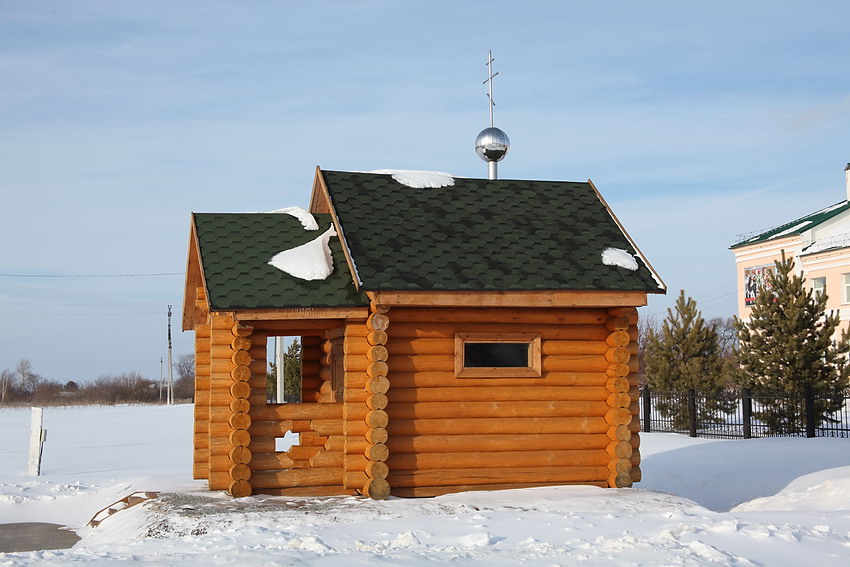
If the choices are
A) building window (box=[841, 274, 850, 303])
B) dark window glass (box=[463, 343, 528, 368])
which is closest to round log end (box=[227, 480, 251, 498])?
dark window glass (box=[463, 343, 528, 368])

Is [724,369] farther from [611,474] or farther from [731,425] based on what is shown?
[611,474]

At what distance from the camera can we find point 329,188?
12781mm

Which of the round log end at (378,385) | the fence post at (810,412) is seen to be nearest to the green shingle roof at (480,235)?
the round log end at (378,385)

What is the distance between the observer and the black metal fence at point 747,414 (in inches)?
912

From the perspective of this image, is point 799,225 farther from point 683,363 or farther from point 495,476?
point 495,476

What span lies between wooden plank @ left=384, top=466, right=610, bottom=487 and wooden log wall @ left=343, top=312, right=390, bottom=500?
0.35m

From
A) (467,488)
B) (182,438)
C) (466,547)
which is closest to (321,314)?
(467,488)

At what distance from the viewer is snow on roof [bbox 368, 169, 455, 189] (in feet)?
44.2

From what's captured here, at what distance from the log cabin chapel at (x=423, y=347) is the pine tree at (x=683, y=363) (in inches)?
590

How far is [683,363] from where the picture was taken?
27.5m

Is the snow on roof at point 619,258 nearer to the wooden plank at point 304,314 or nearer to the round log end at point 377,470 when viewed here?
the wooden plank at point 304,314

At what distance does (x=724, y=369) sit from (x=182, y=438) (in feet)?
52.3

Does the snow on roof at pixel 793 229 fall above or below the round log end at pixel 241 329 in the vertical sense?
above

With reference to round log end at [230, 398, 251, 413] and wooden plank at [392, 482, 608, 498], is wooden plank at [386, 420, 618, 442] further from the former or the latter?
round log end at [230, 398, 251, 413]
